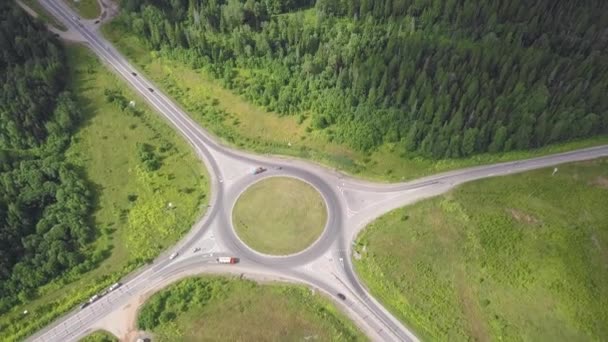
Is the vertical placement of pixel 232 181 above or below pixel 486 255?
above

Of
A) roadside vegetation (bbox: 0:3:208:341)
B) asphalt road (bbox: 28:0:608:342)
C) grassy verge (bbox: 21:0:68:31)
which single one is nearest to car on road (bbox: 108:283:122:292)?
asphalt road (bbox: 28:0:608:342)

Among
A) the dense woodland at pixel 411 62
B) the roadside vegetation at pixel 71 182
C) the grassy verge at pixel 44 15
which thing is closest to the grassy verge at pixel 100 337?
the roadside vegetation at pixel 71 182

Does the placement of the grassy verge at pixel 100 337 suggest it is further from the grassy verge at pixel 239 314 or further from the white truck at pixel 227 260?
the white truck at pixel 227 260

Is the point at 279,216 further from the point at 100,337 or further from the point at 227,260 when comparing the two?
the point at 100,337

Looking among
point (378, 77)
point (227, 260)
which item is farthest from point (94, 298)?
point (378, 77)

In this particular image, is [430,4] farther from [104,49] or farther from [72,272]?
[72,272]

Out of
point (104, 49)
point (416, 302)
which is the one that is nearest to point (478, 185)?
point (416, 302)

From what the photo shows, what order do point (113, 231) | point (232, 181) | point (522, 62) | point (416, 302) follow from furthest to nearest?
point (522, 62), point (232, 181), point (113, 231), point (416, 302)
